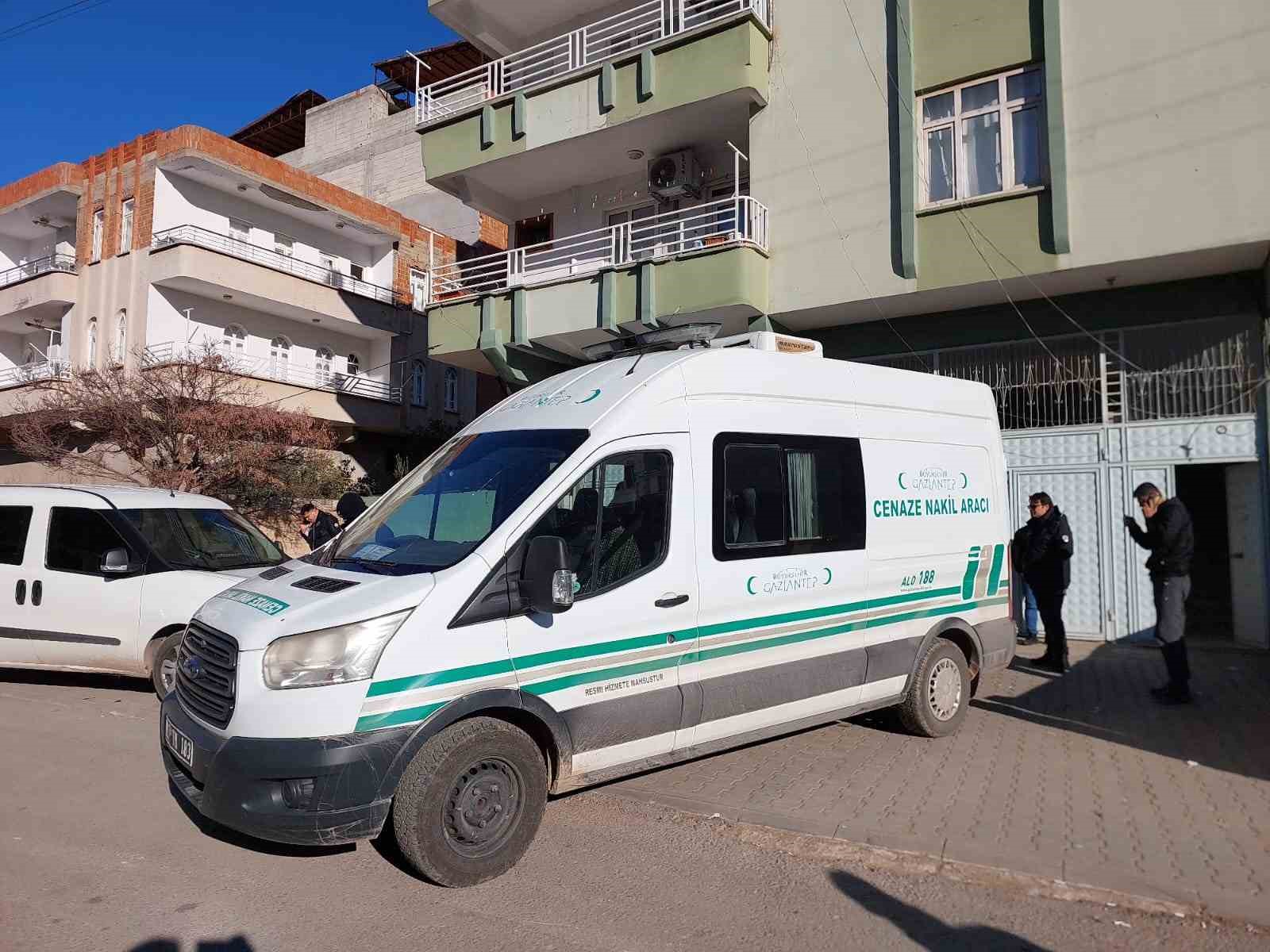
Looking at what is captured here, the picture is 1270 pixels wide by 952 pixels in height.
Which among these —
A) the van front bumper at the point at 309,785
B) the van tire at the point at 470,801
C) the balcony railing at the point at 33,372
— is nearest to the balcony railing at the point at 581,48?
the van tire at the point at 470,801

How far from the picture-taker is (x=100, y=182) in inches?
968

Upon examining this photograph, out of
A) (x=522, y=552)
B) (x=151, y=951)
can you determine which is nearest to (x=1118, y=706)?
(x=522, y=552)

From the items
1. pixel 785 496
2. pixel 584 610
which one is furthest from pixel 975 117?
pixel 584 610

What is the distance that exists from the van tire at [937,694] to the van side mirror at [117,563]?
258 inches

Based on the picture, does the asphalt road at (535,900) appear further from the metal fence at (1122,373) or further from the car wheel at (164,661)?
the metal fence at (1122,373)

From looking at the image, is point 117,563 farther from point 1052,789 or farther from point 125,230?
point 125,230

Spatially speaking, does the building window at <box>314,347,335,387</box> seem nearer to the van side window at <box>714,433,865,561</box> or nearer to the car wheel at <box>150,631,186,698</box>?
the car wheel at <box>150,631,186,698</box>

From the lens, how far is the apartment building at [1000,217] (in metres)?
9.41

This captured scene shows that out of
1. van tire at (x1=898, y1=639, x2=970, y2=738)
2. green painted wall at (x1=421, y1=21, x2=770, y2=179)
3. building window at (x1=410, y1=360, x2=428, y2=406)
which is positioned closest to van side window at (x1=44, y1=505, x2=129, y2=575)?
van tire at (x1=898, y1=639, x2=970, y2=738)

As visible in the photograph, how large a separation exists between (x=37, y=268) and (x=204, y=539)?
25.9 metres

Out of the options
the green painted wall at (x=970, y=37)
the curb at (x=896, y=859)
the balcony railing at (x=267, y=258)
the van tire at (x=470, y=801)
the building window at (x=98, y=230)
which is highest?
the building window at (x=98, y=230)

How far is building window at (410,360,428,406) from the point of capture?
2769 cm

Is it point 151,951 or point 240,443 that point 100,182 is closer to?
point 240,443

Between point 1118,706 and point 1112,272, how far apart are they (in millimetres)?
5231
